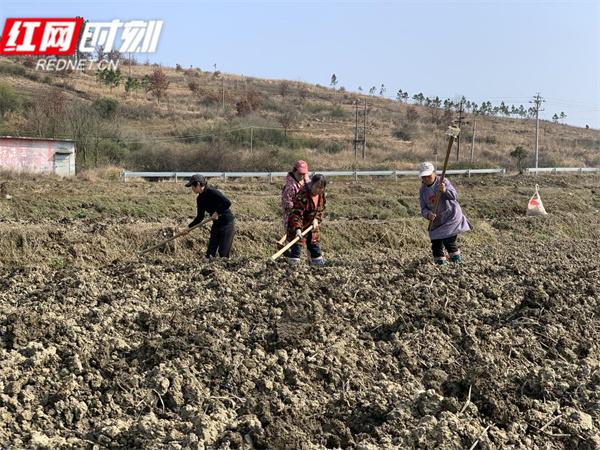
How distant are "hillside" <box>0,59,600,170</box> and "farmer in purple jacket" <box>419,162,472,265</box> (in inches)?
981

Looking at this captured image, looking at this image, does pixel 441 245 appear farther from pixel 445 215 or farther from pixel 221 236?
pixel 221 236

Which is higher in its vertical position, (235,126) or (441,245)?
(235,126)

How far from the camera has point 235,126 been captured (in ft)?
157

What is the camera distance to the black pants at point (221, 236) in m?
8.87

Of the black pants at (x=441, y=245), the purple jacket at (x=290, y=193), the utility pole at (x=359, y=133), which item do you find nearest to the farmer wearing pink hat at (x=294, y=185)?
the purple jacket at (x=290, y=193)

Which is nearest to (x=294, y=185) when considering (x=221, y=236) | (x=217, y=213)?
(x=217, y=213)

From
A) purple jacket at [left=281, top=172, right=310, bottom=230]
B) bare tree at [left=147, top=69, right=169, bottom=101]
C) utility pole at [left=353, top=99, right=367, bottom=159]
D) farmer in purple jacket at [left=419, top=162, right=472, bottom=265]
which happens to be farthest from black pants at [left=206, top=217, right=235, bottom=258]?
bare tree at [left=147, top=69, right=169, bottom=101]

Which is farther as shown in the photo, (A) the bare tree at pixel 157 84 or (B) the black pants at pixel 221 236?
(A) the bare tree at pixel 157 84

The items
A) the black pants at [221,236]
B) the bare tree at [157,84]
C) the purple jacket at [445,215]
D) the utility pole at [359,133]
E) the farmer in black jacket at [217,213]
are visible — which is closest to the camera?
the purple jacket at [445,215]

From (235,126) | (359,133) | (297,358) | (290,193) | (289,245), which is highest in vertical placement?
(359,133)

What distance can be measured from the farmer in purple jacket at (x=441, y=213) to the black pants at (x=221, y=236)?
7.94 ft

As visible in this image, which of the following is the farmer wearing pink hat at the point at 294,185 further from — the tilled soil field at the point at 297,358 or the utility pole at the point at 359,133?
the utility pole at the point at 359,133

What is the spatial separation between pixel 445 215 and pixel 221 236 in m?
2.81

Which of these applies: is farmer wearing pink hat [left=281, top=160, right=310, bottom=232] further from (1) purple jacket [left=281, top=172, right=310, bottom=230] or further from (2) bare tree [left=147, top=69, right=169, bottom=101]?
(2) bare tree [left=147, top=69, right=169, bottom=101]
